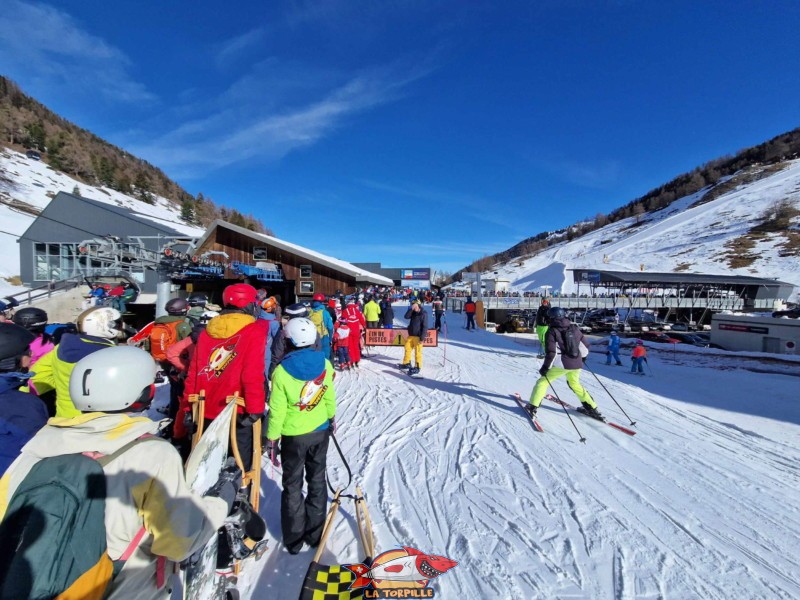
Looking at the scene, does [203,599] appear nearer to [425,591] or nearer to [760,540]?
[425,591]

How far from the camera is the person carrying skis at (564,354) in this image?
555 cm

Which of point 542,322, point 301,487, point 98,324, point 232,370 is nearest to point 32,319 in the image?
point 98,324

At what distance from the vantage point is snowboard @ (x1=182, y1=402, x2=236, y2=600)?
169cm

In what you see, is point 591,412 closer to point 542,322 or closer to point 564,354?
point 564,354

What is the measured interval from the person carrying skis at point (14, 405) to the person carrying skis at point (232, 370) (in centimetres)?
91

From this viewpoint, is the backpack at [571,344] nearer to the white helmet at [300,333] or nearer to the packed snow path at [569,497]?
the packed snow path at [569,497]

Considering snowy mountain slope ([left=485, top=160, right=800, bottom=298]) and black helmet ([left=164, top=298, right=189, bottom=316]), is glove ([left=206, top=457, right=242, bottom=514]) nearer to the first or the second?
black helmet ([left=164, top=298, right=189, bottom=316])

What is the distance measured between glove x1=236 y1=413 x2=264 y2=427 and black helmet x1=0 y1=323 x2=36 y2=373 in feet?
6.02

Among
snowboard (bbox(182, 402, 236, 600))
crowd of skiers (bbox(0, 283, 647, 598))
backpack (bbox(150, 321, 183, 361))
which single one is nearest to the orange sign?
backpack (bbox(150, 321, 183, 361))

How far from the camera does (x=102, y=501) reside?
3.95 feet

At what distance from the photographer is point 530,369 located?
31.8 ft

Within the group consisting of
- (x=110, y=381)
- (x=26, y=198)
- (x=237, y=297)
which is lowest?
(x=110, y=381)

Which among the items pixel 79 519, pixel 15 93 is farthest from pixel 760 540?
pixel 15 93

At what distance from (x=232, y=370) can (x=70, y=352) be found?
3.57 ft
